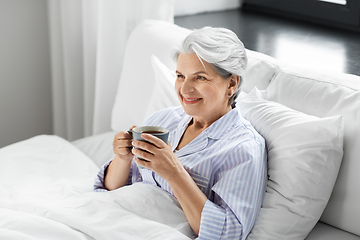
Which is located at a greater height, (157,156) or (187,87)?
(187,87)

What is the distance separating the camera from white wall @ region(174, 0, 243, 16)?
2.58 meters

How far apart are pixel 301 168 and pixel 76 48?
1810 mm

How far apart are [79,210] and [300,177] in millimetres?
646

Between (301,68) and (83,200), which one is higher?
(301,68)

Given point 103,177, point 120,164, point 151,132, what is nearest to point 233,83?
point 151,132

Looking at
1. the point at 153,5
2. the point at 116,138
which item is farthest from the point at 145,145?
the point at 153,5

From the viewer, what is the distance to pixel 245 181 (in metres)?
1.21

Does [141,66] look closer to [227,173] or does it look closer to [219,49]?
[219,49]

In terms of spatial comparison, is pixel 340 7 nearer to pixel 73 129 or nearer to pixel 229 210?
pixel 229 210

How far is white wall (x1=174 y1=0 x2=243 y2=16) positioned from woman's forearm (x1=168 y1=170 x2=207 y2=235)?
158 centimetres

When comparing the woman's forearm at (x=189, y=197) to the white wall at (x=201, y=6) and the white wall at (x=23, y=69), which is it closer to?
the white wall at (x=201, y=6)

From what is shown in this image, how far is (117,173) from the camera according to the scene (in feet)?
4.94

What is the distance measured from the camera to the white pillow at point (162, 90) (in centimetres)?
174

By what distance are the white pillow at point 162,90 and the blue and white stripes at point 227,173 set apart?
299 mm
